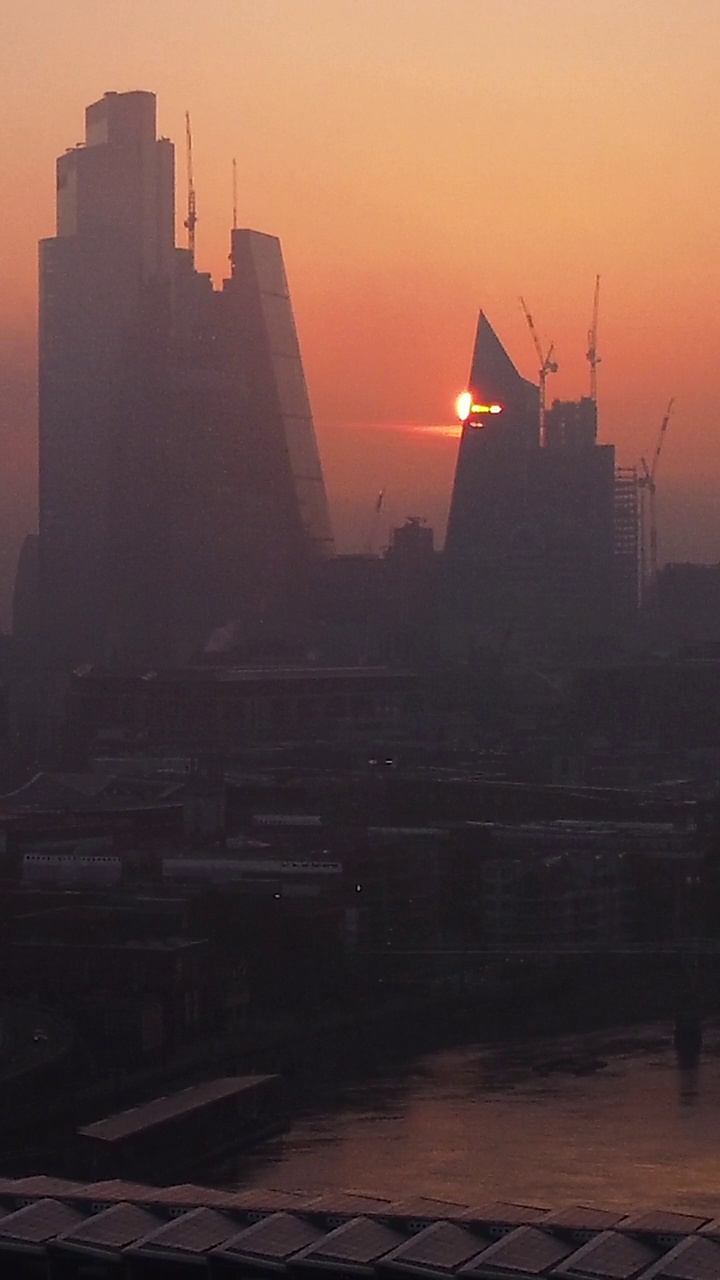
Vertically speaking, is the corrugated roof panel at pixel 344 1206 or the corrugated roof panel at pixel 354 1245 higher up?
the corrugated roof panel at pixel 344 1206

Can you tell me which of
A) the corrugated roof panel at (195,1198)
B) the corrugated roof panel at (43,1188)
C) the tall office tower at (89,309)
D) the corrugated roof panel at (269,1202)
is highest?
the tall office tower at (89,309)

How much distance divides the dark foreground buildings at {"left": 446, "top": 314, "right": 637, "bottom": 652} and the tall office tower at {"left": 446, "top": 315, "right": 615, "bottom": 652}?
1cm

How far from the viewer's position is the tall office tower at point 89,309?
109 feet

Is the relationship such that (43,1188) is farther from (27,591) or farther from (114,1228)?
(27,591)


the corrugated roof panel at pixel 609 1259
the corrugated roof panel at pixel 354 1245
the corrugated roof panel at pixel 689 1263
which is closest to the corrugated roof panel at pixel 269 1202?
the corrugated roof panel at pixel 354 1245

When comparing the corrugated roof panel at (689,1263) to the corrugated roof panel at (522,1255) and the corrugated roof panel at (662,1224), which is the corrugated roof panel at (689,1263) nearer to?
the corrugated roof panel at (662,1224)

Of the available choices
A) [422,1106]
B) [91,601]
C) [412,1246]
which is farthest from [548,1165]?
[91,601]

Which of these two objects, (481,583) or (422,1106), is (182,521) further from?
(422,1106)

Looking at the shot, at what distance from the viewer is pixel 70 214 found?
1344 inches

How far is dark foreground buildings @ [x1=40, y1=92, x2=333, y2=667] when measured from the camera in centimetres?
3153

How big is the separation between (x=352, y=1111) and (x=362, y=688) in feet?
54.3

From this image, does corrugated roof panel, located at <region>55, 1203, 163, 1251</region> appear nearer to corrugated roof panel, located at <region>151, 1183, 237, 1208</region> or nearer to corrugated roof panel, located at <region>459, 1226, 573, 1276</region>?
corrugated roof panel, located at <region>151, 1183, 237, 1208</region>

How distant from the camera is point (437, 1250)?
4.87 m

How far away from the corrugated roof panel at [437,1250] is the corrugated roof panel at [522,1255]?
43 millimetres
